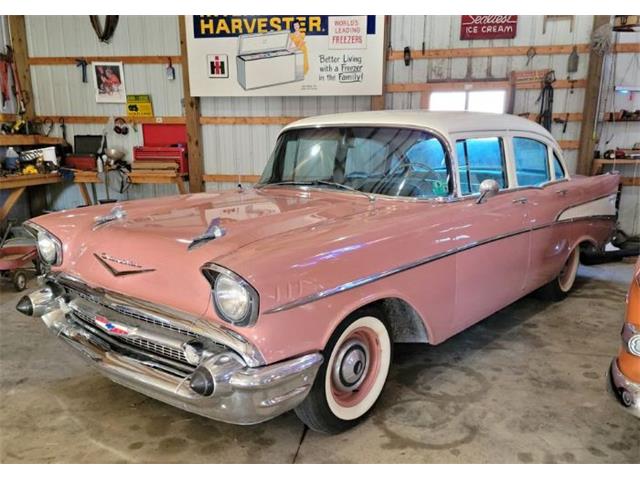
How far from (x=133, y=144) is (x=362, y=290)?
249 inches

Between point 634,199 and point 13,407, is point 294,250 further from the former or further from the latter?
point 634,199

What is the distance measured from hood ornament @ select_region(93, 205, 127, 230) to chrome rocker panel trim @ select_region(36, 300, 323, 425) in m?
0.76

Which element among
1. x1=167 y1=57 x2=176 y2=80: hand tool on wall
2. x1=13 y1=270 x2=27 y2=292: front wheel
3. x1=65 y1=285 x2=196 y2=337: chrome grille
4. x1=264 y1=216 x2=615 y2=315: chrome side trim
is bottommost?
x1=13 y1=270 x2=27 y2=292: front wheel

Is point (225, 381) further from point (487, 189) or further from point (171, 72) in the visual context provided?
point (171, 72)

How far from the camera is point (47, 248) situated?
2.63 meters

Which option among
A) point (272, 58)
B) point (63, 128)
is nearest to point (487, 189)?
point (272, 58)

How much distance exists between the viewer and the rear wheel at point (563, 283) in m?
4.22

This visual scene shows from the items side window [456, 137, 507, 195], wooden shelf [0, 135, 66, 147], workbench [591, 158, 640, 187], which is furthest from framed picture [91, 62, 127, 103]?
workbench [591, 158, 640, 187]

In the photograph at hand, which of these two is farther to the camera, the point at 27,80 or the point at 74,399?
the point at 27,80

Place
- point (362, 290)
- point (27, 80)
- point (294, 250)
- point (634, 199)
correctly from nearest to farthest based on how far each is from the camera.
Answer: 1. point (294, 250)
2. point (362, 290)
3. point (634, 199)
4. point (27, 80)

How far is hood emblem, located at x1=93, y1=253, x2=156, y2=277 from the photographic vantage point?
2.17 meters

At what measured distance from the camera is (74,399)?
2732 millimetres

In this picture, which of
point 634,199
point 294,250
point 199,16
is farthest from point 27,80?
point 634,199

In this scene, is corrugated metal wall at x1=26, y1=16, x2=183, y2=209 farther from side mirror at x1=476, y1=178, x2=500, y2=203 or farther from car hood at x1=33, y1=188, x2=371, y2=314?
side mirror at x1=476, y1=178, x2=500, y2=203
